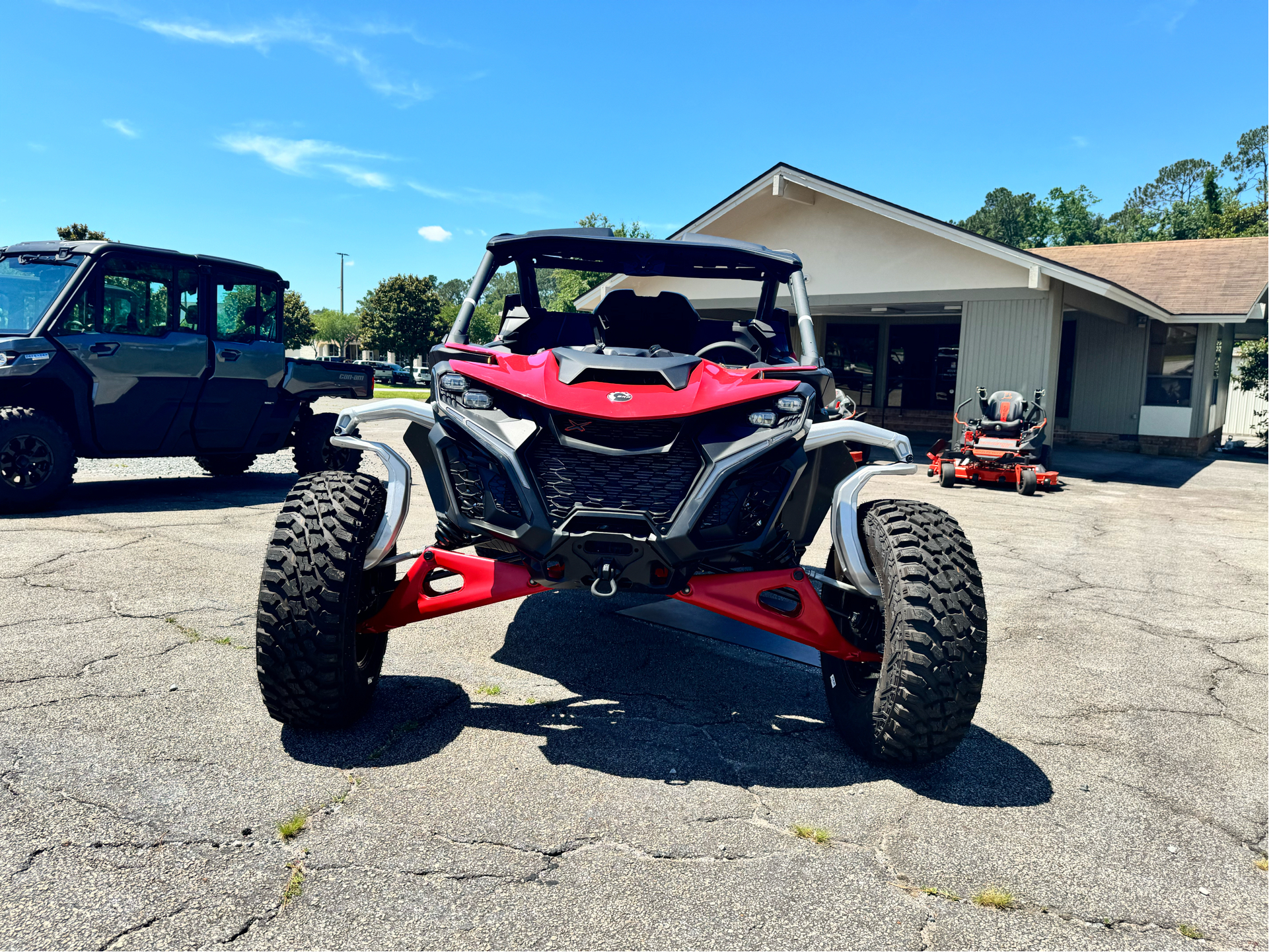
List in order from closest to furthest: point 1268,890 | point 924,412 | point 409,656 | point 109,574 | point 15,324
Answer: point 1268,890 → point 409,656 → point 109,574 → point 15,324 → point 924,412

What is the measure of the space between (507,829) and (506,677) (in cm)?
139

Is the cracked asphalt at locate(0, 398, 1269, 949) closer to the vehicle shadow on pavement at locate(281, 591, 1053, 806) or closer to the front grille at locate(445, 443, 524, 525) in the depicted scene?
the vehicle shadow on pavement at locate(281, 591, 1053, 806)

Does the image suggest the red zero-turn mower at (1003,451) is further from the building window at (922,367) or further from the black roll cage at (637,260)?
the building window at (922,367)

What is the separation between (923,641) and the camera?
2.89 m

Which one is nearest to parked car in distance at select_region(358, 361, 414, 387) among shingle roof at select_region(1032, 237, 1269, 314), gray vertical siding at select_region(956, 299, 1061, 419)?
shingle roof at select_region(1032, 237, 1269, 314)

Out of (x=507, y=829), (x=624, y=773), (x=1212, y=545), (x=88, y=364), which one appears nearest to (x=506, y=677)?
(x=624, y=773)

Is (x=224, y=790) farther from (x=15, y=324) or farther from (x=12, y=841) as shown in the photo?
(x=15, y=324)

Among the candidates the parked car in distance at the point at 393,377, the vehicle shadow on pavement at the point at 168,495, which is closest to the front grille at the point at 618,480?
the vehicle shadow on pavement at the point at 168,495

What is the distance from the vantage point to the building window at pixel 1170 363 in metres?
19.6

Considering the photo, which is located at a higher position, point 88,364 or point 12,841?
point 88,364

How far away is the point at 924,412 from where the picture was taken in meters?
23.1

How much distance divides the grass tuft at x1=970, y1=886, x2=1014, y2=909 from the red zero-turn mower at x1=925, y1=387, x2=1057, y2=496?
414 inches

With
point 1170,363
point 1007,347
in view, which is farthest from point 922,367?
point 1007,347

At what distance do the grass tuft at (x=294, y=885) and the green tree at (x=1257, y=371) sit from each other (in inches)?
1010
